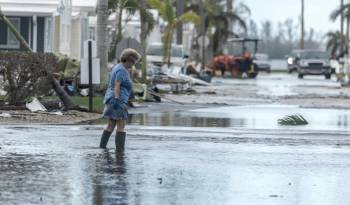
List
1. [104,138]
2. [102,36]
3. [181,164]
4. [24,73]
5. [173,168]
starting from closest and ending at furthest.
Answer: [173,168] < [181,164] < [104,138] < [24,73] < [102,36]

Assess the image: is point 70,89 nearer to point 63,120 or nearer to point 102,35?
point 102,35

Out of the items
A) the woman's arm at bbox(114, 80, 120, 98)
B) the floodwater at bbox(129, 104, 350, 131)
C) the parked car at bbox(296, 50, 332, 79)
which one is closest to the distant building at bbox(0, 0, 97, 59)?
the floodwater at bbox(129, 104, 350, 131)

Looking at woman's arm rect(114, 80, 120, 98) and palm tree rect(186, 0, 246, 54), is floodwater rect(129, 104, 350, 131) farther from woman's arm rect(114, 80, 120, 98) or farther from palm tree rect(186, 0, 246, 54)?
palm tree rect(186, 0, 246, 54)

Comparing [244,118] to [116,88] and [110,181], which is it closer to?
[116,88]

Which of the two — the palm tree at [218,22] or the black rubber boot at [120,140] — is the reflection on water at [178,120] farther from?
the palm tree at [218,22]

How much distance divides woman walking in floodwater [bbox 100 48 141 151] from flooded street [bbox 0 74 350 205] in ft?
0.99

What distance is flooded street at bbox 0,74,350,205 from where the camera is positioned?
35.9ft

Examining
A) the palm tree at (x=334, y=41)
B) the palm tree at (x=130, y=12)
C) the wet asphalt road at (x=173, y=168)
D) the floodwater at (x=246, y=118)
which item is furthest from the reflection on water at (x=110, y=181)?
the palm tree at (x=334, y=41)

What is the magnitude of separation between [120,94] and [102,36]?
1417cm

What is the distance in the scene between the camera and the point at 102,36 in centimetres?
2961

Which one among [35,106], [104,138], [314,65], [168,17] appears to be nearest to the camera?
[104,138]

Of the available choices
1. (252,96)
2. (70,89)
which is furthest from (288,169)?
(252,96)

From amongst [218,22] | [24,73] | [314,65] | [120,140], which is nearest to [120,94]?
[120,140]

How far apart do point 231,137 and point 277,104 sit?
510 inches
